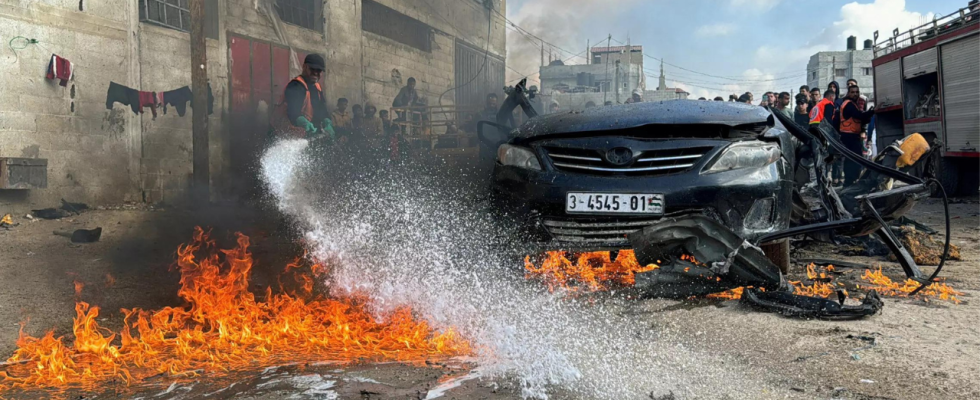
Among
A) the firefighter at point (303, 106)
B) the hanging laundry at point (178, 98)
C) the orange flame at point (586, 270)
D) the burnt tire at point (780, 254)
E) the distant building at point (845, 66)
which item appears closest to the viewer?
the orange flame at point (586, 270)

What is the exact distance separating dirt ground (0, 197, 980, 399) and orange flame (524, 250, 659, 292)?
0.25 m

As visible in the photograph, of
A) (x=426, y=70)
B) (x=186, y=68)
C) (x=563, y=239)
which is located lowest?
(x=563, y=239)

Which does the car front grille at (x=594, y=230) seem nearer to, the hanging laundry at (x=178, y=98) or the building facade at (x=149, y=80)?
the building facade at (x=149, y=80)

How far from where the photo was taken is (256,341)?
3322 millimetres

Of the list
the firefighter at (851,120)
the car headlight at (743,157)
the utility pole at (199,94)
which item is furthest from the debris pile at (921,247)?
the utility pole at (199,94)

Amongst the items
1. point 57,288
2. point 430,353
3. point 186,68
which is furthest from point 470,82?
point 430,353

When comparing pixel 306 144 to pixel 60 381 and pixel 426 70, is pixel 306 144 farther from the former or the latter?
pixel 426 70

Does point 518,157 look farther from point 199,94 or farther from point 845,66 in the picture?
point 845,66

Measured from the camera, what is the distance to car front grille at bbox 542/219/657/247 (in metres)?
3.58

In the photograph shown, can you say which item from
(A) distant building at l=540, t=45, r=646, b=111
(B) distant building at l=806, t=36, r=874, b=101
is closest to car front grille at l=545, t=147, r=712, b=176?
(B) distant building at l=806, t=36, r=874, b=101

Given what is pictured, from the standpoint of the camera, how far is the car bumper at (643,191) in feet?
11.5

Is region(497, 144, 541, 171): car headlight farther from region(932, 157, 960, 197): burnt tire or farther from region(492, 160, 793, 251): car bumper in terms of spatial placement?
region(932, 157, 960, 197): burnt tire

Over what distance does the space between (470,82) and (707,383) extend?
22690 millimetres

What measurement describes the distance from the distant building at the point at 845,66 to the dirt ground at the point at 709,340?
183ft
